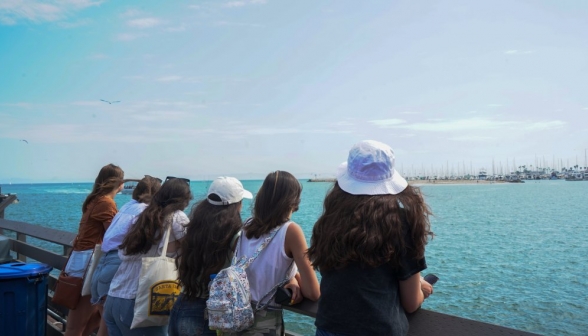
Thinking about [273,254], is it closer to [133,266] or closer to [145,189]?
[133,266]

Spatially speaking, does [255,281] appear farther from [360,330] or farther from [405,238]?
[405,238]

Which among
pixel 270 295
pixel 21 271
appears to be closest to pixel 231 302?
pixel 270 295

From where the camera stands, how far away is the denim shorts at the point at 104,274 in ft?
12.3

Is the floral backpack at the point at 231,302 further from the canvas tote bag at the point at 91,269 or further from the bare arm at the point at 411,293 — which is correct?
the canvas tote bag at the point at 91,269

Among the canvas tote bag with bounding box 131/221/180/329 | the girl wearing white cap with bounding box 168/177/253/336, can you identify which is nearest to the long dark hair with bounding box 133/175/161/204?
the canvas tote bag with bounding box 131/221/180/329

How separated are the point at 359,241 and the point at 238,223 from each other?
1.14 metres

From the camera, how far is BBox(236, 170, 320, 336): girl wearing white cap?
2.59 m

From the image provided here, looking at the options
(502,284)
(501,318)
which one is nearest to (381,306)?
(501,318)

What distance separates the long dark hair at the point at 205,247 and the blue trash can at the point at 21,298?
2.00m

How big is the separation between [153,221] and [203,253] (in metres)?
0.66

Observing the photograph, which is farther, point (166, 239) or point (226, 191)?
point (166, 239)

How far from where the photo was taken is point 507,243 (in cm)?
Result: 3481

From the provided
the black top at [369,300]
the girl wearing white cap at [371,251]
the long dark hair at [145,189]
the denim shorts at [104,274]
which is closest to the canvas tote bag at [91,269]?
the denim shorts at [104,274]

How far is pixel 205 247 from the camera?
294 centimetres
